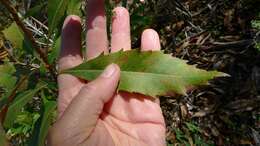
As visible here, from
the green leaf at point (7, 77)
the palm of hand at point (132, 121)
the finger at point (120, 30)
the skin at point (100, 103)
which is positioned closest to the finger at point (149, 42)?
the skin at point (100, 103)

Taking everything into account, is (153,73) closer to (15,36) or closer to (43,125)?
(43,125)

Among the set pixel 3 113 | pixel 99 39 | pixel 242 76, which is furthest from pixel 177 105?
pixel 3 113

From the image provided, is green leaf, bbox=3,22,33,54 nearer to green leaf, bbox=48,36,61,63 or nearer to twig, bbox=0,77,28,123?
green leaf, bbox=48,36,61,63

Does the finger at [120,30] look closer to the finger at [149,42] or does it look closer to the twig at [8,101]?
the finger at [149,42]

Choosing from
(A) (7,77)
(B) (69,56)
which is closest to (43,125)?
(B) (69,56)

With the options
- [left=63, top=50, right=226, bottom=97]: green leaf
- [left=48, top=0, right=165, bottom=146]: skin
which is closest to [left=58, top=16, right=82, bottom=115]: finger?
[left=48, top=0, right=165, bottom=146]: skin
